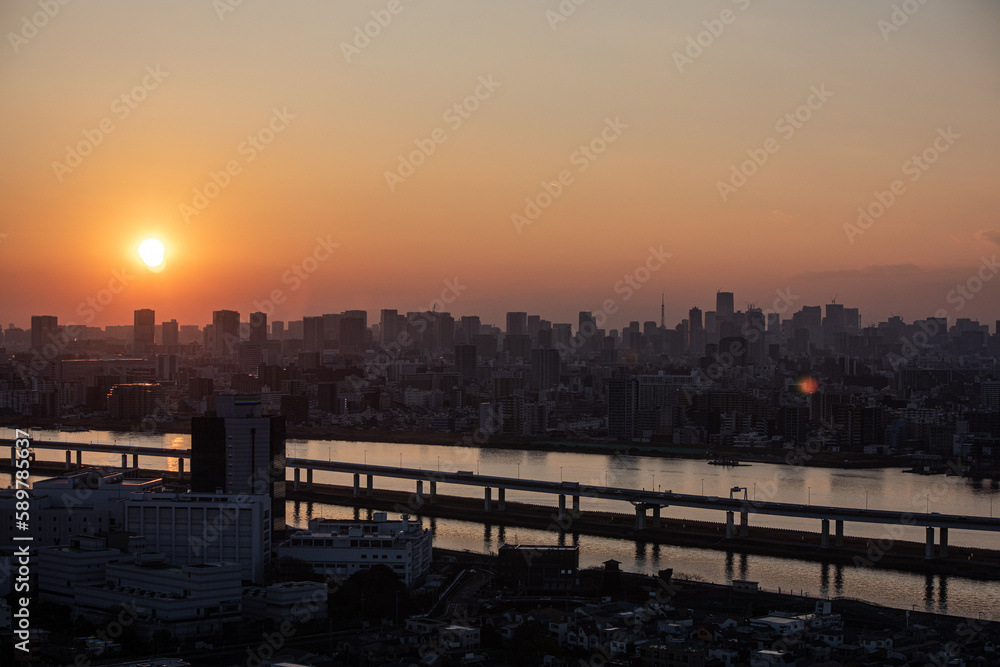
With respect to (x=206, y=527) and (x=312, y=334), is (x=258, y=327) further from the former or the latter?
(x=206, y=527)

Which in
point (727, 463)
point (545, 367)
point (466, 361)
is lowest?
point (727, 463)

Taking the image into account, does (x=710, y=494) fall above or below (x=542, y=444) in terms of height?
above

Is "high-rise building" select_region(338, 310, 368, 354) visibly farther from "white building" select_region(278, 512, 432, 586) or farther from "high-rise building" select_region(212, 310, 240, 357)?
"white building" select_region(278, 512, 432, 586)

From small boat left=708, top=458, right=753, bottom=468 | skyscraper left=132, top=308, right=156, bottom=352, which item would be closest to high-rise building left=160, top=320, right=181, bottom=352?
skyscraper left=132, top=308, right=156, bottom=352

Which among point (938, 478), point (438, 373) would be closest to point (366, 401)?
Result: point (438, 373)

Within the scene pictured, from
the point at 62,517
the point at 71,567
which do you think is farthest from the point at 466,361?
the point at 71,567

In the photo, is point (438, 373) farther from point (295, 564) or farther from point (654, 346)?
point (295, 564)
